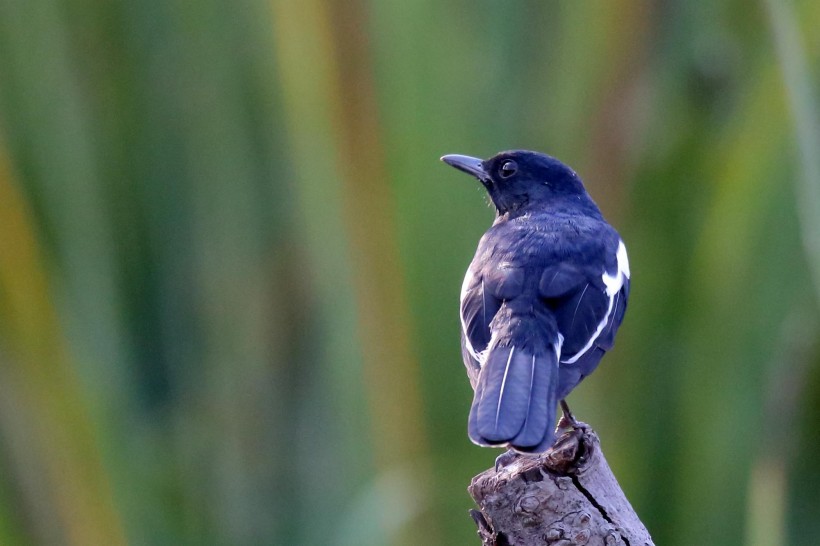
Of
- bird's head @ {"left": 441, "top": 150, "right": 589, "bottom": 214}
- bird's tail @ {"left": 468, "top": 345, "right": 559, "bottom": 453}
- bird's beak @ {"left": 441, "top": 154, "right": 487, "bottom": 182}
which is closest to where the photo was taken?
bird's tail @ {"left": 468, "top": 345, "right": 559, "bottom": 453}

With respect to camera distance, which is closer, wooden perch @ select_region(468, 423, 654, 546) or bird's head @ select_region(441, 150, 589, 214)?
wooden perch @ select_region(468, 423, 654, 546)

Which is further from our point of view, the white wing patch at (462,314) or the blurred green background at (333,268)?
the blurred green background at (333,268)

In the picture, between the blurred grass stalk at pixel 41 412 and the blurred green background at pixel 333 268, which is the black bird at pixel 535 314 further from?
the blurred grass stalk at pixel 41 412

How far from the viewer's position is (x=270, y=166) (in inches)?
115

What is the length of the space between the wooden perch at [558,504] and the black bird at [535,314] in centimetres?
6

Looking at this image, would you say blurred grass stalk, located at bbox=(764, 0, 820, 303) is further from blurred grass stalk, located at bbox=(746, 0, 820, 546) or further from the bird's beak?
the bird's beak

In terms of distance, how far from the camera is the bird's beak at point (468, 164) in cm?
291

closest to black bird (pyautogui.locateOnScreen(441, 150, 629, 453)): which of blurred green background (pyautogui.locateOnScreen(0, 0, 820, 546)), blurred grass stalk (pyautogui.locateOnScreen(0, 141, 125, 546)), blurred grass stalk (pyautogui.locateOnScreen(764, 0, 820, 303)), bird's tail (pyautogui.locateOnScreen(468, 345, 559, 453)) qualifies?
bird's tail (pyautogui.locateOnScreen(468, 345, 559, 453))

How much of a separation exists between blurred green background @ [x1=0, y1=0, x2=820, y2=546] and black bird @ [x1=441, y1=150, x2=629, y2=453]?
0.16 meters

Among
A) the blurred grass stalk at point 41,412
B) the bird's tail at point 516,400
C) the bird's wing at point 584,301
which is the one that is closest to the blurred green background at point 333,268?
the blurred grass stalk at point 41,412

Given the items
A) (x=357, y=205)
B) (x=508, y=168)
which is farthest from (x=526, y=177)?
(x=357, y=205)

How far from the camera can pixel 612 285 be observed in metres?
2.67

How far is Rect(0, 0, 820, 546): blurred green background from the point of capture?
8.89 ft

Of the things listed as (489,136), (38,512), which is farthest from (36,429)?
(489,136)
